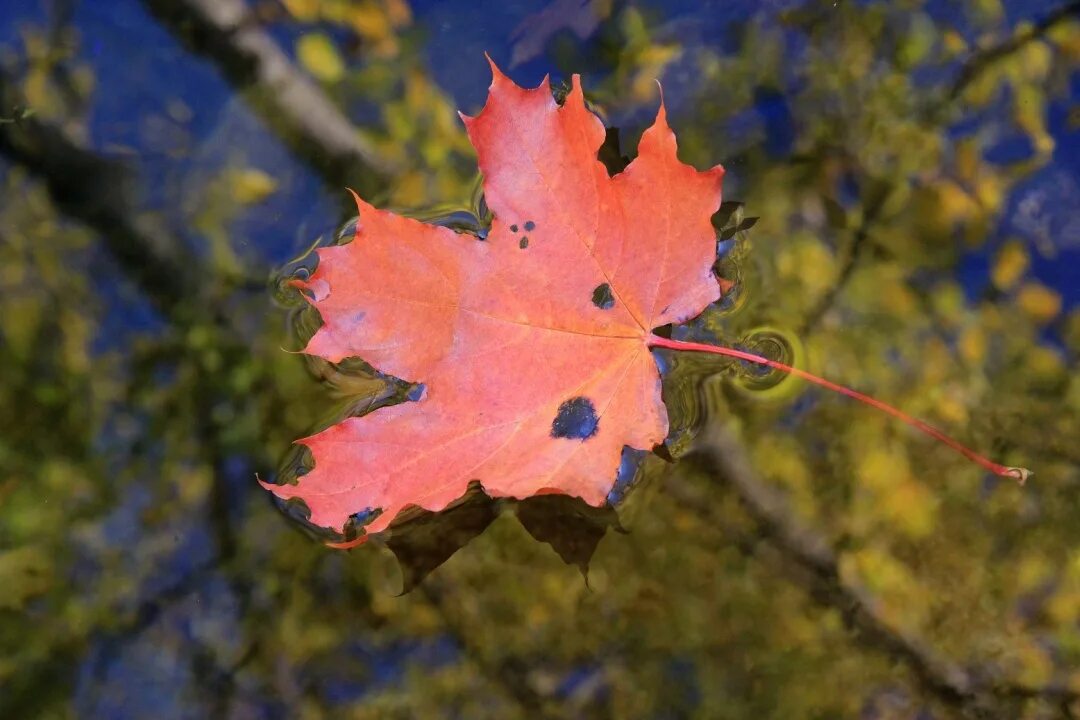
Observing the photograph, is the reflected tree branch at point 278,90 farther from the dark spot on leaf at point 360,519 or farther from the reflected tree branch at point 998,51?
the reflected tree branch at point 998,51

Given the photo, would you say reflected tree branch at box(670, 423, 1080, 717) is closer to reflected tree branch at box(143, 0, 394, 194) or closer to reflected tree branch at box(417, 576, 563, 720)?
reflected tree branch at box(417, 576, 563, 720)

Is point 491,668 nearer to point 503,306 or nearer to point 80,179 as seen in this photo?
point 503,306

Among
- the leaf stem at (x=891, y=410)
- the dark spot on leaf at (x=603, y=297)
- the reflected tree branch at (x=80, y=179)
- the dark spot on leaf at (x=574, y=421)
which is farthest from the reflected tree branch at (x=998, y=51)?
the reflected tree branch at (x=80, y=179)

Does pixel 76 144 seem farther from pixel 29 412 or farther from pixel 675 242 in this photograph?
pixel 675 242

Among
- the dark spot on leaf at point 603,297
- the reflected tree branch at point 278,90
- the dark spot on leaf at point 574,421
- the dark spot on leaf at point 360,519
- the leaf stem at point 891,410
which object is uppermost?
the reflected tree branch at point 278,90

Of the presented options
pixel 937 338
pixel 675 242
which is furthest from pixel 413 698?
pixel 937 338

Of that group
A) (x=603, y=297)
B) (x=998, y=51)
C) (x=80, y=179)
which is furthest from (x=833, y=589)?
(x=80, y=179)

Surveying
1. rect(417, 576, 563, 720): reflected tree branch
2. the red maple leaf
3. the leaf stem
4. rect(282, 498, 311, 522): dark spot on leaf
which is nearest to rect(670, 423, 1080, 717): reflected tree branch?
the leaf stem
